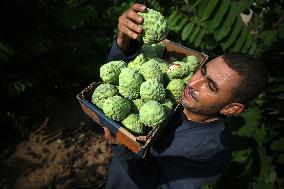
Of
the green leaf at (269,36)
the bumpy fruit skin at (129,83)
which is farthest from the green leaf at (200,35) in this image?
the bumpy fruit skin at (129,83)

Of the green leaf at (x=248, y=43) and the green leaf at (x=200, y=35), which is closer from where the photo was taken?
A: the green leaf at (x=248, y=43)

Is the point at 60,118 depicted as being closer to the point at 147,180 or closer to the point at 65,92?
the point at 65,92

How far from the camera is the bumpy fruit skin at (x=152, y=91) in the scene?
1985 mm

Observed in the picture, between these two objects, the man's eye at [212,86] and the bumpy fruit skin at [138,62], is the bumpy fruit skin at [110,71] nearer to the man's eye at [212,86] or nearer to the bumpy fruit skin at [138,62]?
the bumpy fruit skin at [138,62]

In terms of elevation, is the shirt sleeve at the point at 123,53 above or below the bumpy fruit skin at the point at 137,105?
above

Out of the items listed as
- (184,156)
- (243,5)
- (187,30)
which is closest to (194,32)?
(187,30)

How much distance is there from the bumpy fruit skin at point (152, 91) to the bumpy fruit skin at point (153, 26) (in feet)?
1.02

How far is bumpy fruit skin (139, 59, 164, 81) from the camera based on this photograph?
6.83 ft

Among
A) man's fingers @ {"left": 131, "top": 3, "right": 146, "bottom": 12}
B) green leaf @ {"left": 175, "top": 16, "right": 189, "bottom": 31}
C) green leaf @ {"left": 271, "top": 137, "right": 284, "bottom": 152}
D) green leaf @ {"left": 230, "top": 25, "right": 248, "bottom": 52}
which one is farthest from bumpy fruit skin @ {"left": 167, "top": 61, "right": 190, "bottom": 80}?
green leaf @ {"left": 271, "top": 137, "right": 284, "bottom": 152}

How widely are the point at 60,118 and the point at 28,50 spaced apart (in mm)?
1273

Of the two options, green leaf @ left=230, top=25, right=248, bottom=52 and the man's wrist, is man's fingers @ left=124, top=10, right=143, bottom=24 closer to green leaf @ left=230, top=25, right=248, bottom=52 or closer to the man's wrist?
the man's wrist

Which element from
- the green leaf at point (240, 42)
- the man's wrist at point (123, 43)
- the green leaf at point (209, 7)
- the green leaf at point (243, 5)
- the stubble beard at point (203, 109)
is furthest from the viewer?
the green leaf at point (243, 5)

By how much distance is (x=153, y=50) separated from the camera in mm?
2516

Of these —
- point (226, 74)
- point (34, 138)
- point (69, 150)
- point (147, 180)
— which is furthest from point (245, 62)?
point (34, 138)
